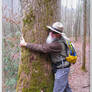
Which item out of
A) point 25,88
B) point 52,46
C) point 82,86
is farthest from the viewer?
point 82,86

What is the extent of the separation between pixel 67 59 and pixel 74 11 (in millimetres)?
2554

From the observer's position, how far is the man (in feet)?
6.36

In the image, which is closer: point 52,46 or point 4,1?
point 52,46

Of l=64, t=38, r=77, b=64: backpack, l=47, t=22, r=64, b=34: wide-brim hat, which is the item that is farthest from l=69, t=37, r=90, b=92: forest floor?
l=47, t=22, r=64, b=34: wide-brim hat

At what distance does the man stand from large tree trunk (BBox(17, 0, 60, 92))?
0.28 feet

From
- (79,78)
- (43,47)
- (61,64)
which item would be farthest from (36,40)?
(79,78)

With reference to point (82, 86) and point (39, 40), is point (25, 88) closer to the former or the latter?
point (39, 40)

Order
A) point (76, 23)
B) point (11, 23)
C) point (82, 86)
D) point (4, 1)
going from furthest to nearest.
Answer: point (76, 23)
point (82, 86)
point (11, 23)
point (4, 1)

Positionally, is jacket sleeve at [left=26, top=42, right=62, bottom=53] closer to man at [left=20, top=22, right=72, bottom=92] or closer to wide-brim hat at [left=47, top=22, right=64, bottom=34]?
man at [left=20, top=22, right=72, bottom=92]

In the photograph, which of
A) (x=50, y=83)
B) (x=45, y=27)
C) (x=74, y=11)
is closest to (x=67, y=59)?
(x=50, y=83)

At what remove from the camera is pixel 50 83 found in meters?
2.17

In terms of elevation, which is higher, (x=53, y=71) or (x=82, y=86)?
(x=53, y=71)

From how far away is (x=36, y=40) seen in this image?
200 centimetres

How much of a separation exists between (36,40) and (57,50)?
0.34m
